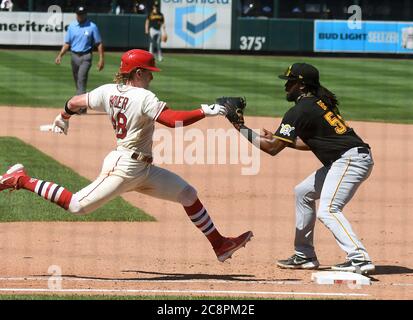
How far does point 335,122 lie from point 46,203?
13.8 feet

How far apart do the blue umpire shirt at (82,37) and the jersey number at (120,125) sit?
1129 centimetres

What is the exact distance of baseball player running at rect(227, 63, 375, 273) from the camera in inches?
324

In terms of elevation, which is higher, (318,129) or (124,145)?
(318,129)

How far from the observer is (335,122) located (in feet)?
27.3

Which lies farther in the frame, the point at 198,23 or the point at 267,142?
the point at 198,23

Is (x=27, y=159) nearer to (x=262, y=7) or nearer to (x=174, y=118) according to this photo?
(x=174, y=118)

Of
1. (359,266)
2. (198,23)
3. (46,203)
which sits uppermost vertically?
(198,23)

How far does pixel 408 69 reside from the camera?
101ft

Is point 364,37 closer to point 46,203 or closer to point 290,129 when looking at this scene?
point 46,203

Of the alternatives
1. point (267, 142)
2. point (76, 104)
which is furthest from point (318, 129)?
point (76, 104)

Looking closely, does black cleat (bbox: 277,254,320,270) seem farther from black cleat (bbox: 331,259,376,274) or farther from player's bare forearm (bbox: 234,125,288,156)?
player's bare forearm (bbox: 234,125,288,156)

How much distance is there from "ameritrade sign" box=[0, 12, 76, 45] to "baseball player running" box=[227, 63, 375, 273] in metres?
26.5

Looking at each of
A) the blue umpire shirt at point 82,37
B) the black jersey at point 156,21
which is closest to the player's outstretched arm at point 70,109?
the blue umpire shirt at point 82,37

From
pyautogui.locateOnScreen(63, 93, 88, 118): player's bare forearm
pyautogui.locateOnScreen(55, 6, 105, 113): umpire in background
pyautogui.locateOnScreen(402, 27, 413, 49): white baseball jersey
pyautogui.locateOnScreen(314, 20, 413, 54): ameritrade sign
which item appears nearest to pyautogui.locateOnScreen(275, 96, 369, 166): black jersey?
pyautogui.locateOnScreen(63, 93, 88, 118): player's bare forearm
